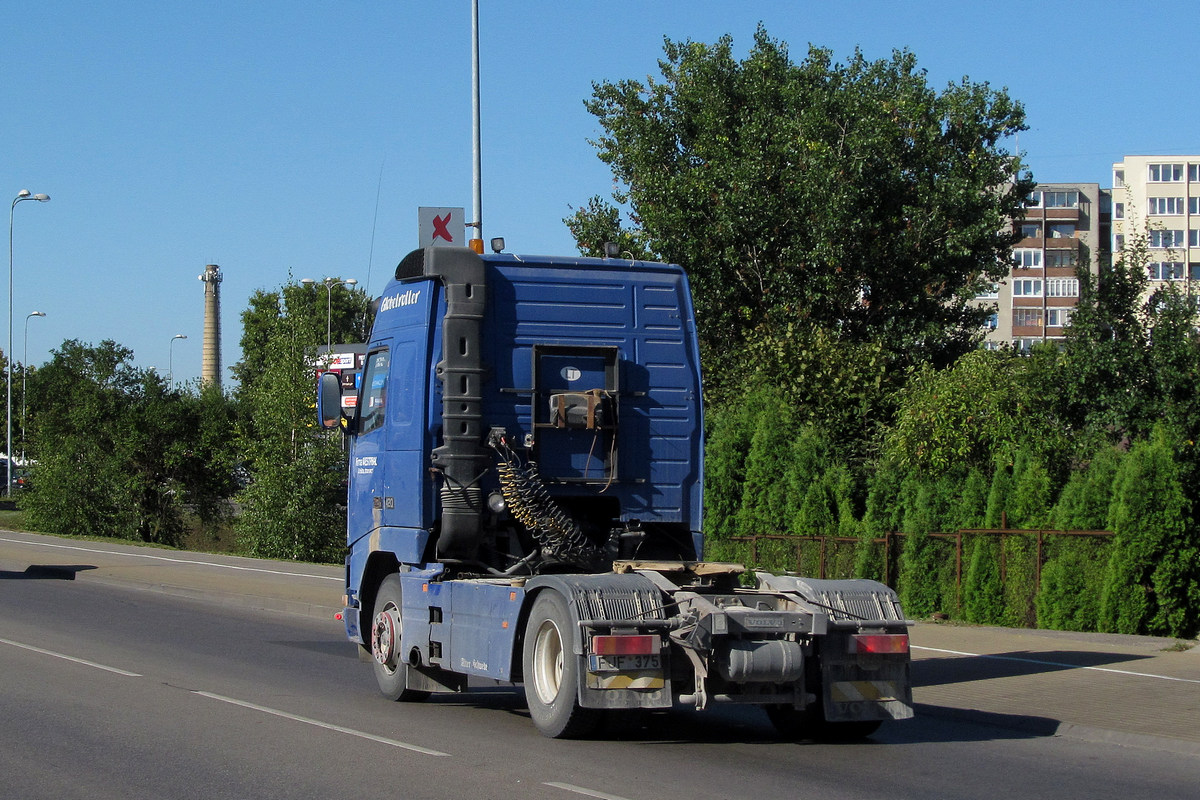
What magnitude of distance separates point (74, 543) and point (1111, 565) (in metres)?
28.0

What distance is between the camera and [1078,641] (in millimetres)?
15961

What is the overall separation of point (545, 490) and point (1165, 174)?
100604 millimetres

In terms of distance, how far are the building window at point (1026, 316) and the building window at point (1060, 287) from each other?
153 centimetres

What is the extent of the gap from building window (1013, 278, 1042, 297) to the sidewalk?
258 feet

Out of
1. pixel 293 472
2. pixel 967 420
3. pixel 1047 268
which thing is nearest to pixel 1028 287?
pixel 1047 268

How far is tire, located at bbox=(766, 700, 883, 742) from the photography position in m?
9.77

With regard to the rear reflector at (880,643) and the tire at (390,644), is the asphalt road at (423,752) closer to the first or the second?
the tire at (390,644)

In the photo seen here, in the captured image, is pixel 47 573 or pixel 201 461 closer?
pixel 47 573

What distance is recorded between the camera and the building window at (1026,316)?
93.6 meters

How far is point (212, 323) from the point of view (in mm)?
111250

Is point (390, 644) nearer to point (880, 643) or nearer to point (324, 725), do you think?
point (324, 725)

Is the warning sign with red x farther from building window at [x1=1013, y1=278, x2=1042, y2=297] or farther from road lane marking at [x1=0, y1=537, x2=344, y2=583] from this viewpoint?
building window at [x1=1013, y1=278, x2=1042, y2=297]

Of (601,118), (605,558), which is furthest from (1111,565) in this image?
Result: (601,118)

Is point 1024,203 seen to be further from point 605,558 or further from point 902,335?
point 605,558
